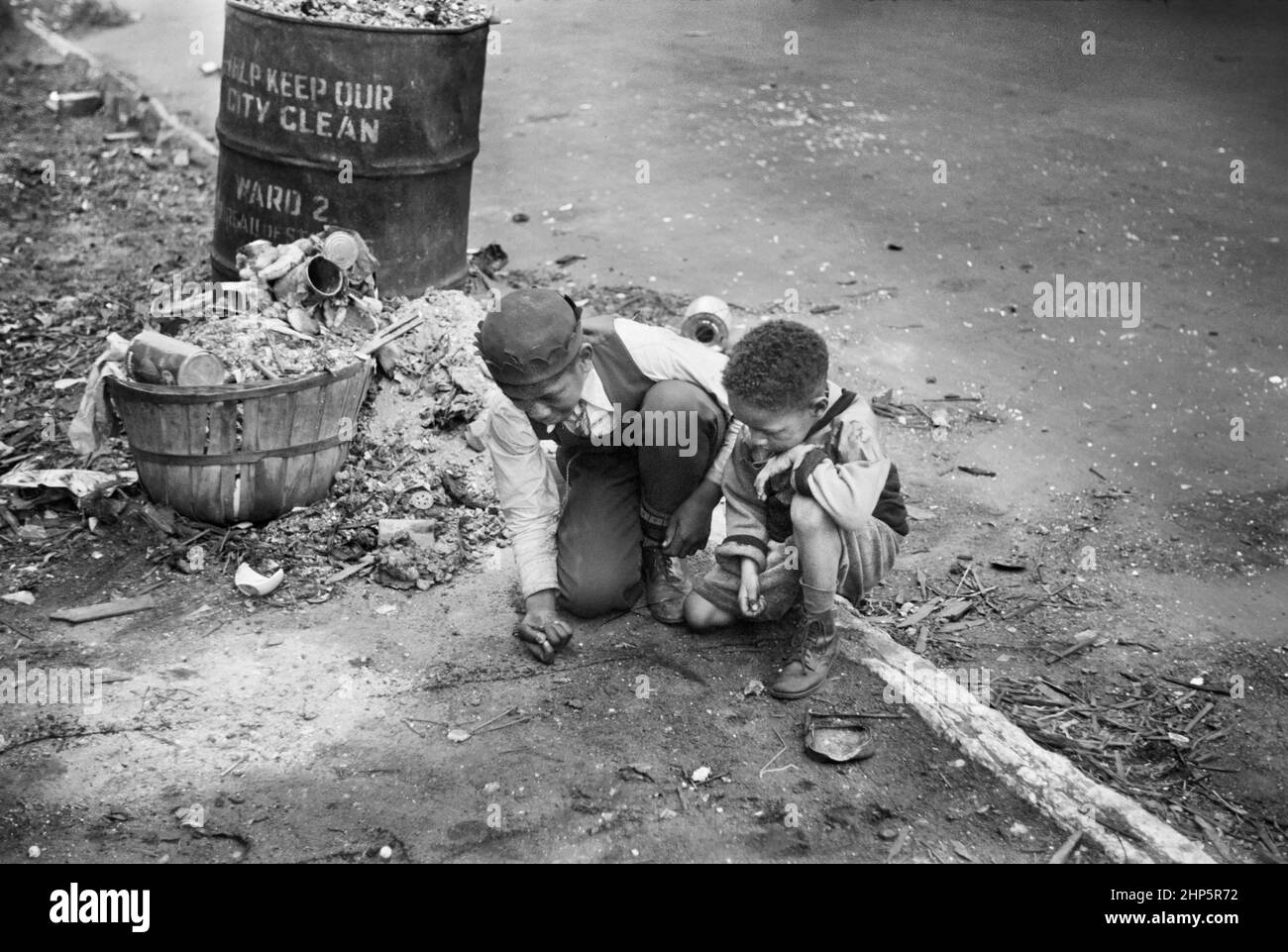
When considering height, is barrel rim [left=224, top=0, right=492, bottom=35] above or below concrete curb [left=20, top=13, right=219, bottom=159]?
above

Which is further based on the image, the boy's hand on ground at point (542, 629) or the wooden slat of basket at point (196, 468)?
the wooden slat of basket at point (196, 468)

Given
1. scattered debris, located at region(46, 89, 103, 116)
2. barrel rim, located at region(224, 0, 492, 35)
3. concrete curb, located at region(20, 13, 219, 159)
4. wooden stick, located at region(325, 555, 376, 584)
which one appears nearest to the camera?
wooden stick, located at region(325, 555, 376, 584)

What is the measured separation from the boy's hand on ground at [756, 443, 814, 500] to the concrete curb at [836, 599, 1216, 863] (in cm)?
64

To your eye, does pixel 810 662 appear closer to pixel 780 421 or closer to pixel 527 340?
pixel 780 421

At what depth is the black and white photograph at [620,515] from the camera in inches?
120

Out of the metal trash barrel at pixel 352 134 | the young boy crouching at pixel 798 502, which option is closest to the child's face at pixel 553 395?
the young boy crouching at pixel 798 502

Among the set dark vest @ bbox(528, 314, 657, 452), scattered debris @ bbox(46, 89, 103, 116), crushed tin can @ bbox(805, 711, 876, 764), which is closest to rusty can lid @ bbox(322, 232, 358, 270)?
dark vest @ bbox(528, 314, 657, 452)

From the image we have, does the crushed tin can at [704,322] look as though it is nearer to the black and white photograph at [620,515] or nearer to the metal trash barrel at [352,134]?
the black and white photograph at [620,515]

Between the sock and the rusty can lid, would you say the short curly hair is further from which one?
the rusty can lid

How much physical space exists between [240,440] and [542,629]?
1.35 metres

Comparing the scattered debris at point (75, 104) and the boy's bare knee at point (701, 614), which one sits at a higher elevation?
the scattered debris at point (75, 104)

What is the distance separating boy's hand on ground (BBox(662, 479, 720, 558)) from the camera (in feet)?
11.9

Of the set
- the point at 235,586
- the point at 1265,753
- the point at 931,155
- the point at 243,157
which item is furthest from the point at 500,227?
the point at 1265,753

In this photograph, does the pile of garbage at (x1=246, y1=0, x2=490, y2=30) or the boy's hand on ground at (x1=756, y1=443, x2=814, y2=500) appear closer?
the boy's hand on ground at (x1=756, y1=443, x2=814, y2=500)
